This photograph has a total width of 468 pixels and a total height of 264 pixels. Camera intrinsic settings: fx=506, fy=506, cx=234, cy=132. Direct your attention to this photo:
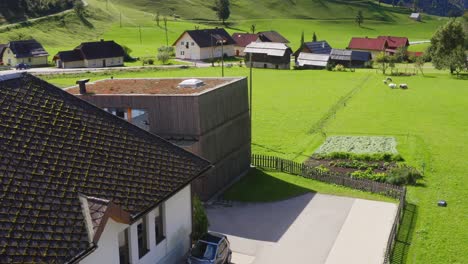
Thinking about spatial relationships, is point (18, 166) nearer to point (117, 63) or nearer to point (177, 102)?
point (177, 102)

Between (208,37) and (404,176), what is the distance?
88386mm

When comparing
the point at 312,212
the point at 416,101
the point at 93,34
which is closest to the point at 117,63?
the point at 93,34

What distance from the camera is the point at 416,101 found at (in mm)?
62688

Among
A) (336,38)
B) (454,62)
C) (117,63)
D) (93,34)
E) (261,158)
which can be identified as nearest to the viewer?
(261,158)

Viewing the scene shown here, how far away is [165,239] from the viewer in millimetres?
18641

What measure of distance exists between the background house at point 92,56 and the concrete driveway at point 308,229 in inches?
3076

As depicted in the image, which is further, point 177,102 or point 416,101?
point 416,101

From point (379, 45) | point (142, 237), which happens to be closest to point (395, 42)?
point (379, 45)

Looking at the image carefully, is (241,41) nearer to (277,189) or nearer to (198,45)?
(198,45)

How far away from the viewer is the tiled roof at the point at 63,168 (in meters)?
12.8

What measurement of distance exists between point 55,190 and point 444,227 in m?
19.5

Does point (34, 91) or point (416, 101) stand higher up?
point (34, 91)

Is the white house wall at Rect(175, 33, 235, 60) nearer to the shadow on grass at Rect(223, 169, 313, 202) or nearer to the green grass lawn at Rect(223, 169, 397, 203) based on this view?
the green grass lawn at Rect(223, 169, 397, 203)

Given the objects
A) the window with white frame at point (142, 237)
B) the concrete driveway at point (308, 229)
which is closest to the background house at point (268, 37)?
the concrete driveway at point (308, 229)
